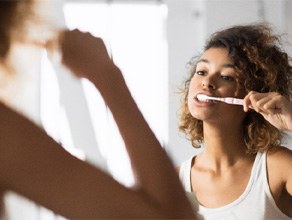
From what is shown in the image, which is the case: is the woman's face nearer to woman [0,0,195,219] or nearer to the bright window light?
the bright window light

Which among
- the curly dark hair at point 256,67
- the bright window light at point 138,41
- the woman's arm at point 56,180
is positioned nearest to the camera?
the woman's arm at point 56,180

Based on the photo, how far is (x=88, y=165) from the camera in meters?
0.33

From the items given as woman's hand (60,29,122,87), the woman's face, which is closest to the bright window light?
the woman's face

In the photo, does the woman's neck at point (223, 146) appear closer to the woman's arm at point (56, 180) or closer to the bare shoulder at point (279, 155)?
the bare shoulder at point (279, 155)

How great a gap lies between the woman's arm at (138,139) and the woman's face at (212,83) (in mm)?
404

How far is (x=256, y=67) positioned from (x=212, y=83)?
78 millimetres

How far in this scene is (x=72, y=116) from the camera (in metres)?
0.58

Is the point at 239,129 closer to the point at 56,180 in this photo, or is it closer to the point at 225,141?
the point at 225,141

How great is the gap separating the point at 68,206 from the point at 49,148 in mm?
38

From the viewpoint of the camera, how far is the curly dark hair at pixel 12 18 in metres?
0.33

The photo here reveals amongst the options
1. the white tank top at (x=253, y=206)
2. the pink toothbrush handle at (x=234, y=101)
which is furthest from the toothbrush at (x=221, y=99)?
the white tank top at (x=253, y=206)

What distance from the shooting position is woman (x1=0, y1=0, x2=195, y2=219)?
317 mm

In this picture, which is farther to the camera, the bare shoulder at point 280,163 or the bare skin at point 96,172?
the bare shoulder at point 280,163

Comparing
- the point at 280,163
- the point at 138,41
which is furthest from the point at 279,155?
the point at 138,41
